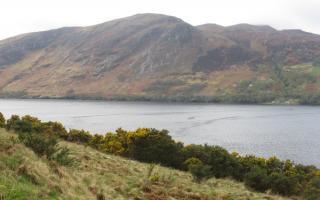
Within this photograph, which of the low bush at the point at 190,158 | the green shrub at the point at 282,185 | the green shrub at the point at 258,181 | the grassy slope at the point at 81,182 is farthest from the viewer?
the low bush at the point at 190,158

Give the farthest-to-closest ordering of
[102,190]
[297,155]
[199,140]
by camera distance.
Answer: [199,140]
[297,155]
[102,190]

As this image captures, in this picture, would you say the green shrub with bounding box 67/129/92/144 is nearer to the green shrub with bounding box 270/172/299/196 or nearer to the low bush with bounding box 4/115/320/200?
the low bush with bounding box 4/115/320/200

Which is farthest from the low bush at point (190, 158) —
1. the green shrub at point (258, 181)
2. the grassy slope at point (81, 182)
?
the grassy slope at point (81, 182)

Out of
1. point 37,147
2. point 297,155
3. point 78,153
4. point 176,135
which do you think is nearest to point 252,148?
point 297,155

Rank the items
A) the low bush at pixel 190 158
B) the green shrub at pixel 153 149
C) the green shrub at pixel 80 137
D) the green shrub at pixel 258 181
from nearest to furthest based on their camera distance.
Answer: the green shrub at pixel 258 181 < the low bush at pixel 190 158 < the green shrub at pixel 153 149 < the green shrub at pixel 80 137

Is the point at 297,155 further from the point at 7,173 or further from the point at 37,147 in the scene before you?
the point at 7,173

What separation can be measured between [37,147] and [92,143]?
27039 millimetres

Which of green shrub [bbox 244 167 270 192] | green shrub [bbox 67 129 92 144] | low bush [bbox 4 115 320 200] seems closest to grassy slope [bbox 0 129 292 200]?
green shrub [bbox 244 167 270 192]

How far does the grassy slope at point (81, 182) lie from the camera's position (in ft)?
42.4

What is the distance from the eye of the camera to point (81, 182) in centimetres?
1602

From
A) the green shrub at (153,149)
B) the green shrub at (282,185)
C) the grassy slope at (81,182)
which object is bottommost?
the green shrub at (282,185)

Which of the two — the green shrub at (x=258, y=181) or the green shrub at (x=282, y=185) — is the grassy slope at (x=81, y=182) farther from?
the green shrub at (x=282, y=185)

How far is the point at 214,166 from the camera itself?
38.4 metres

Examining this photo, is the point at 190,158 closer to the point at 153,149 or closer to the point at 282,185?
the point at 153,149
